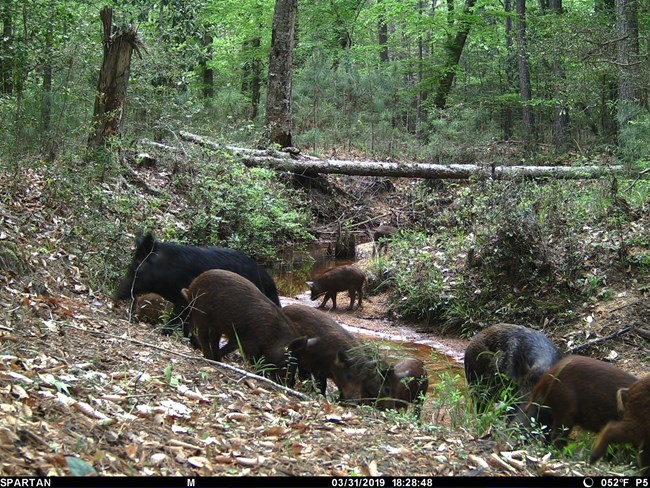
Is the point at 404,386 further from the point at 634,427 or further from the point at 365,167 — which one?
the point at 365,167

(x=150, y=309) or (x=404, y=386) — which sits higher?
(x=150, y=309)

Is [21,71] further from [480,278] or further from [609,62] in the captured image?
[609,62]

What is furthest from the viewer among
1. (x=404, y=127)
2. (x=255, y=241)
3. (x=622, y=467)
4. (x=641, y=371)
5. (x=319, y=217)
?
(x=404, y=127)

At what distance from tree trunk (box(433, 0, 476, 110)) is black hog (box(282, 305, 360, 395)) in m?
20.5

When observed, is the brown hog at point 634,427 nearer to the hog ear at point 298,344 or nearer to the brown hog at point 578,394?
the brown hog at point 578,394

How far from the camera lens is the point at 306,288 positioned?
1354 centimetres

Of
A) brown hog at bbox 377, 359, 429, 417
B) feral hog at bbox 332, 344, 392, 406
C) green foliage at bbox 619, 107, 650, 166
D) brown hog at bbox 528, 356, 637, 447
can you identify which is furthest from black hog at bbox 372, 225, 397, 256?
brown hog at bbox 528, 356, 637, 447

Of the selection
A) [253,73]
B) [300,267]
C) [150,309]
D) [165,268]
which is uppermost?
[253,73]

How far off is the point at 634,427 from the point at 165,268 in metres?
→ 5.42

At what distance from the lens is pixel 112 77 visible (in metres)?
12.1

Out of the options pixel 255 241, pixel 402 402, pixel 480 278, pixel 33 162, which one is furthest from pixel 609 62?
pixel 33 162

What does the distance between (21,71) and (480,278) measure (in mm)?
7694

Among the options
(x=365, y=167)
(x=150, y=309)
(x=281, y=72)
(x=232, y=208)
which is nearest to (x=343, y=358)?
(x=150, y=309)

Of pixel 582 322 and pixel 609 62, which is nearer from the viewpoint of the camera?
pixel 582 322
